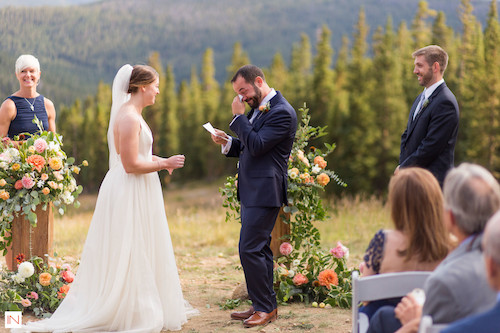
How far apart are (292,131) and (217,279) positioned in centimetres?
255

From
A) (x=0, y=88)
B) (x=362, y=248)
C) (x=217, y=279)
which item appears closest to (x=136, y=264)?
(x=217, y=279)

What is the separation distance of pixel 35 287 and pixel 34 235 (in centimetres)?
45

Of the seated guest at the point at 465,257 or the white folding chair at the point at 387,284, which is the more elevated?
the seated guest at the point at 465,257

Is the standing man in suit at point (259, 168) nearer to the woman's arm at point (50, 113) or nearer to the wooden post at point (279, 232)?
the wooden post at point (279, 232)

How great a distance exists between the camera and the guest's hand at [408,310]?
246cm

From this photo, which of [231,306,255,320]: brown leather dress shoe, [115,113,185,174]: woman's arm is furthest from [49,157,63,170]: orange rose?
[231,306,255,320]: brown leather dress shoe

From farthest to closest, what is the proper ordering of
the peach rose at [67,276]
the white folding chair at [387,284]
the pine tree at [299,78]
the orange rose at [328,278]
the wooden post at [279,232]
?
the pine tree at [299,78] → the wooden post at [279,232] → the orange rose at [328,278] → the peach rose at [67,276] → the white folding chair at [387,284]

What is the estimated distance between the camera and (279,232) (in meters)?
5.29

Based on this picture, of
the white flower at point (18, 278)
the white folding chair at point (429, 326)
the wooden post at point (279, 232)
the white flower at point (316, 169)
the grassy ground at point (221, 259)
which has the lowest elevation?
the grassy ground at point (221, 259)

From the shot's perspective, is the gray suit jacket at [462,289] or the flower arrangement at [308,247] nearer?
the gray suit jacket at [462,289]

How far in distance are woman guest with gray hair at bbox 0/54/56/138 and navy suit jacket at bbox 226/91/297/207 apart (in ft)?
8.01

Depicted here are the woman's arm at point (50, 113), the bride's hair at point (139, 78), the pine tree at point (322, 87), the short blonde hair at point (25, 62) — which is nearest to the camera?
the bride's hair at point (139, 78)

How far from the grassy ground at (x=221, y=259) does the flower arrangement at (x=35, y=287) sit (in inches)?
45.8

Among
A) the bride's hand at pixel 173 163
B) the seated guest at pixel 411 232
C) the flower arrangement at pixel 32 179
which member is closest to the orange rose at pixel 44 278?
the flower arrangement at pixel 32 179
